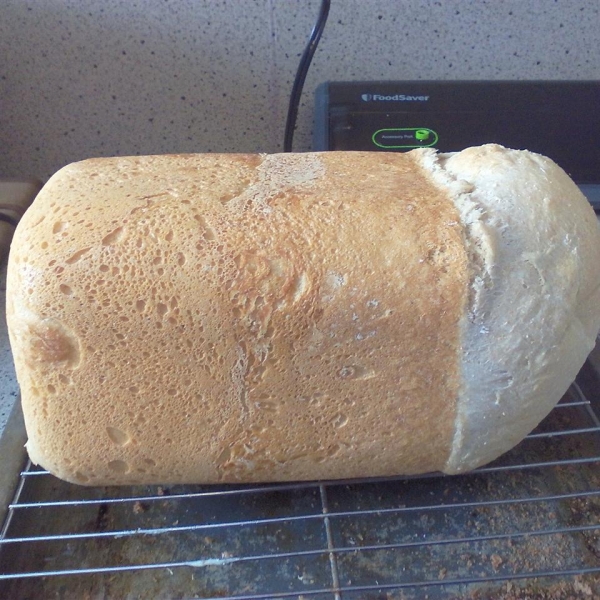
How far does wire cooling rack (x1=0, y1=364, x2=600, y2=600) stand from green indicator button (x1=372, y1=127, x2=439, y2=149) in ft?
2.26

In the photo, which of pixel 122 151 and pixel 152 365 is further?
pixel 122 151

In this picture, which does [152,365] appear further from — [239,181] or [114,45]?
[114,45]

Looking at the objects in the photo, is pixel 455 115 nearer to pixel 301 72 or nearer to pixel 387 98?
pixel 387 98

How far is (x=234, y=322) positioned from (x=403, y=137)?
0.77m

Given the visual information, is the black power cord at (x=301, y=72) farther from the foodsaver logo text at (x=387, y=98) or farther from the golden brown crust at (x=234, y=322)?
the golden brown crust at (x=234, y=322)

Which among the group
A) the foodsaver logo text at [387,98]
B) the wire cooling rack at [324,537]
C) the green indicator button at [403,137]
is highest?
the foodsaver logo text at [387,98]

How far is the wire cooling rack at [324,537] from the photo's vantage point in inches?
29.7

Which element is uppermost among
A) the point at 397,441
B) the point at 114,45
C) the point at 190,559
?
the point at 114,45

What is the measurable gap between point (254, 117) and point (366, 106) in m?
0.27

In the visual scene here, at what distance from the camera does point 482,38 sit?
127 cm

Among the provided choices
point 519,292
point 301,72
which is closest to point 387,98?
point 301,72

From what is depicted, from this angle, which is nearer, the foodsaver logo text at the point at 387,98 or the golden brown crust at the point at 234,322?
the golden brown crust at the point at 234,322

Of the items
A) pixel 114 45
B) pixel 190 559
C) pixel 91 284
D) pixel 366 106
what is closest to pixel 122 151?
pixel 114 45

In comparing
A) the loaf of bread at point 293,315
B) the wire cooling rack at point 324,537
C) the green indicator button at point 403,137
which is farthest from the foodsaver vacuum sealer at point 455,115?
the wire cooling rack at point 324,537
